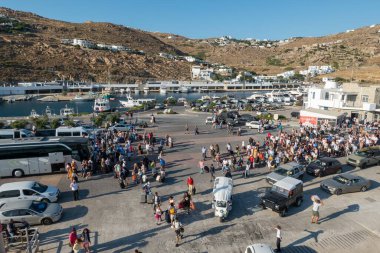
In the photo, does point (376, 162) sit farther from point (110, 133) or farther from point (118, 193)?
point (110, 133)

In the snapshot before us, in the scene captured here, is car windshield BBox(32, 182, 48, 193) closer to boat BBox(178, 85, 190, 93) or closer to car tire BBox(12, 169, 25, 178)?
car tire BBox(12, 169, 25, 178)

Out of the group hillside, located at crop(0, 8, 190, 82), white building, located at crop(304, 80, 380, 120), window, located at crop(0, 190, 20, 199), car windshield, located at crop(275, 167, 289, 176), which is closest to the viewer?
window, located at crop(0, 190, 20, 199)

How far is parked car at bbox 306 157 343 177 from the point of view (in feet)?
82.8

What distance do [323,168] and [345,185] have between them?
126 inches

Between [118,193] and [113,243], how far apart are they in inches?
245

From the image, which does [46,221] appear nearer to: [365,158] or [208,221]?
[208,221]

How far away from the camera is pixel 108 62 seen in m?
171

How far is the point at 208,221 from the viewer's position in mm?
18031

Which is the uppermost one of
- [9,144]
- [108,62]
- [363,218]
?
[108,62]

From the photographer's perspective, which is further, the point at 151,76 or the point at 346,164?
the point at 151,76

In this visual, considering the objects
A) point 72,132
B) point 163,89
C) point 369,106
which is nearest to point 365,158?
point 369,106

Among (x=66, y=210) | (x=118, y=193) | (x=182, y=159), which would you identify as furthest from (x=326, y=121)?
(x=66, y=210)

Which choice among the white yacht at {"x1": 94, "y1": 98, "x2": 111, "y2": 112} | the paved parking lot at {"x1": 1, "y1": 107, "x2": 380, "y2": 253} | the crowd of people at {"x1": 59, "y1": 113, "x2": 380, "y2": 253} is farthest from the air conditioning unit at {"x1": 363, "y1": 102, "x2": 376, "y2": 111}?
the white yacht at {"x1": 94, "y1": 98, "x2": 111, "y2": 112}

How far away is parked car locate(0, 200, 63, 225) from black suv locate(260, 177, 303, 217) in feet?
39.9
